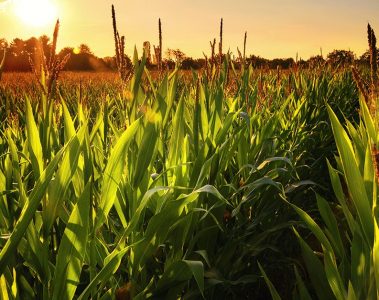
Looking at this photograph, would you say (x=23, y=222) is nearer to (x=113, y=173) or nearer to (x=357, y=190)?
(x=113, y=173)

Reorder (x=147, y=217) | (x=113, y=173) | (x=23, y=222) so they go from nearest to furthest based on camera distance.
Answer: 1. (x=23, y=222)
2. (x=113, y=173)
3. (x=147, y=217)

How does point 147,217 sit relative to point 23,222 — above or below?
below

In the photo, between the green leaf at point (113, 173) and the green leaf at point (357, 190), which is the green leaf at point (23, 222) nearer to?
the green leaf at point (113, 173)

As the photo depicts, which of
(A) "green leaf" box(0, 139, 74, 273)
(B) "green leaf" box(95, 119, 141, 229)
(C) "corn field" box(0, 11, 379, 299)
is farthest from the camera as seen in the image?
(B) "green leaf" box(95, 119, 141, 229)

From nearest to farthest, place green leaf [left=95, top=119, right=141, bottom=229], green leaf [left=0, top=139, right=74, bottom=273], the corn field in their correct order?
green leaf [left=0, top=139, right=74, bottom=273]
the corn field
green leaf [left=95, top=119, right=141, bottom=229]

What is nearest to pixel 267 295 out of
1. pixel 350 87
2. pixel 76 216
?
pixel 76 216

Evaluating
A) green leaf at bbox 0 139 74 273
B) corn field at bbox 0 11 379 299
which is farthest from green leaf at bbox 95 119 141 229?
green leaf at bbox 0 139 74 273

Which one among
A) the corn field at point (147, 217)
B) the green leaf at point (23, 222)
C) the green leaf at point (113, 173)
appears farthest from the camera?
the green leaf at point (113, 173)

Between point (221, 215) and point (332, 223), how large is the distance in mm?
462

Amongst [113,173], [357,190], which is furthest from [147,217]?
[357,190]

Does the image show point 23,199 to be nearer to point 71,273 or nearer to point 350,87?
point 71,273

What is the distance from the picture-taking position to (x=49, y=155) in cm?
138

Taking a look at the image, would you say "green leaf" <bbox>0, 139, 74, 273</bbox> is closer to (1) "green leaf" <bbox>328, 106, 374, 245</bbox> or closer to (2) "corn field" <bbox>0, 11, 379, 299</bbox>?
(2) "corn field" <bbox>0, 11, 379, 299</bbox>

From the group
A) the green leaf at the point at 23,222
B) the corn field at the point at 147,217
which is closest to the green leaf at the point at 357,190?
the corn field at the point at 147,217
